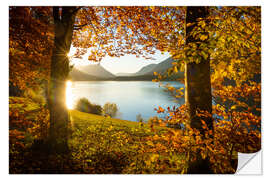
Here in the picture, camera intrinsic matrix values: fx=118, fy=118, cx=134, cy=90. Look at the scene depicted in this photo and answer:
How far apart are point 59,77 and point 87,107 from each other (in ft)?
27.2

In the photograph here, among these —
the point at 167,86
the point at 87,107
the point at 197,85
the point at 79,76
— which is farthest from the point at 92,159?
the point at 87,107

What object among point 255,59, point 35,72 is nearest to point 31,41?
point 35,72

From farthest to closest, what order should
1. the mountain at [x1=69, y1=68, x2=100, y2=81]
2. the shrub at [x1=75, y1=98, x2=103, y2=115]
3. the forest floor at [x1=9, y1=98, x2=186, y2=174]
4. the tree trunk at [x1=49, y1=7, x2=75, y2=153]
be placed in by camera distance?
1. the shrub at [x1=75, y1=98, x2=103, y2=115]
2. the mountain at [x1=69, y1=68, x2=100, y2=81]
3. the tree trunk at [x1=49, y1=7, x2=75, y2=153]
4. the forest floor at [x1=9, y1=98, x2=186, y2=174]

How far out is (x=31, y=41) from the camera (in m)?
2.82

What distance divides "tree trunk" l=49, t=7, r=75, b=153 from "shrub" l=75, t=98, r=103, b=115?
7.47 metres

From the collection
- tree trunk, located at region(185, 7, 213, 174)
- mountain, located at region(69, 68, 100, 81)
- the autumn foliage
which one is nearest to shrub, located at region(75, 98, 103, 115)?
mountain, located at region(69, 68, 100, 81)

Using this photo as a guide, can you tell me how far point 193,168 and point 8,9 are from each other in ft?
14.2

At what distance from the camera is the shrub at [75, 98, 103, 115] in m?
9.97

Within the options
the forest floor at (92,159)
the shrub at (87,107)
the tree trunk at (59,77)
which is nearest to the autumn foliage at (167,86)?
the forest floor at (92,159)

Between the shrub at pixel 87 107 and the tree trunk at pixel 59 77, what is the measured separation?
7473 millimetres

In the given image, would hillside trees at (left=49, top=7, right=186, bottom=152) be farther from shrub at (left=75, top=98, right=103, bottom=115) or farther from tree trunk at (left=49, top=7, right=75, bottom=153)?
shrub at (left=75, top=98, right=103, bottom=115)

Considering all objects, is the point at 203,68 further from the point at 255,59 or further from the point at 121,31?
the point at 121,31

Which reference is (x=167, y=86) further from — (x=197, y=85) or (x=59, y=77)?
(x=59, y=77)

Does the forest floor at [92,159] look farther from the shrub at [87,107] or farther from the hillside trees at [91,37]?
the shrub at [87,107]
